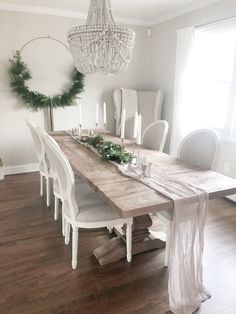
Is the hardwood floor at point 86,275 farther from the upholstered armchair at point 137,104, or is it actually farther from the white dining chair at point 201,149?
the upholstered armchair at point 137,104

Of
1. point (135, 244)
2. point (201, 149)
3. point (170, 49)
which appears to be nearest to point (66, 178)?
point (135, 244)

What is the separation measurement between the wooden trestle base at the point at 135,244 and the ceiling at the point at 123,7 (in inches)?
112

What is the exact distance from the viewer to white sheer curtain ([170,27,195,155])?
363 centimetres

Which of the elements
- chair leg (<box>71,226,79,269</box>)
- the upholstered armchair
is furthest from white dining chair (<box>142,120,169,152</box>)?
chair leg (<box>71,226,79,269</box>)

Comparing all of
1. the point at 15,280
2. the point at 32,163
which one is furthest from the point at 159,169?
the point at 32,163

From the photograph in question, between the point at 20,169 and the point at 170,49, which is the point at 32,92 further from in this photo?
the point at 170,49

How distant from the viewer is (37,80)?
4.02 metres

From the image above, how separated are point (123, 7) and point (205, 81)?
154cm

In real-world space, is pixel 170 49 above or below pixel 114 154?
above

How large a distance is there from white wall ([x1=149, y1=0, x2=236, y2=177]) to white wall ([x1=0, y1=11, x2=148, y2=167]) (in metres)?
0.34

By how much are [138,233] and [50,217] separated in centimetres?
105

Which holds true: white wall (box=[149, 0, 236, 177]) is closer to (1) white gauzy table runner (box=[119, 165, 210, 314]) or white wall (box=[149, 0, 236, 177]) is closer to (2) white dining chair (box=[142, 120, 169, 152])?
(2) white dining chair (box=[142, 120, 169, 152])

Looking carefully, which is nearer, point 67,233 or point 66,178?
point 66,178

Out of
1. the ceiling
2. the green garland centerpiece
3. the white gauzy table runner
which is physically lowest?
the white gauzy table runner
